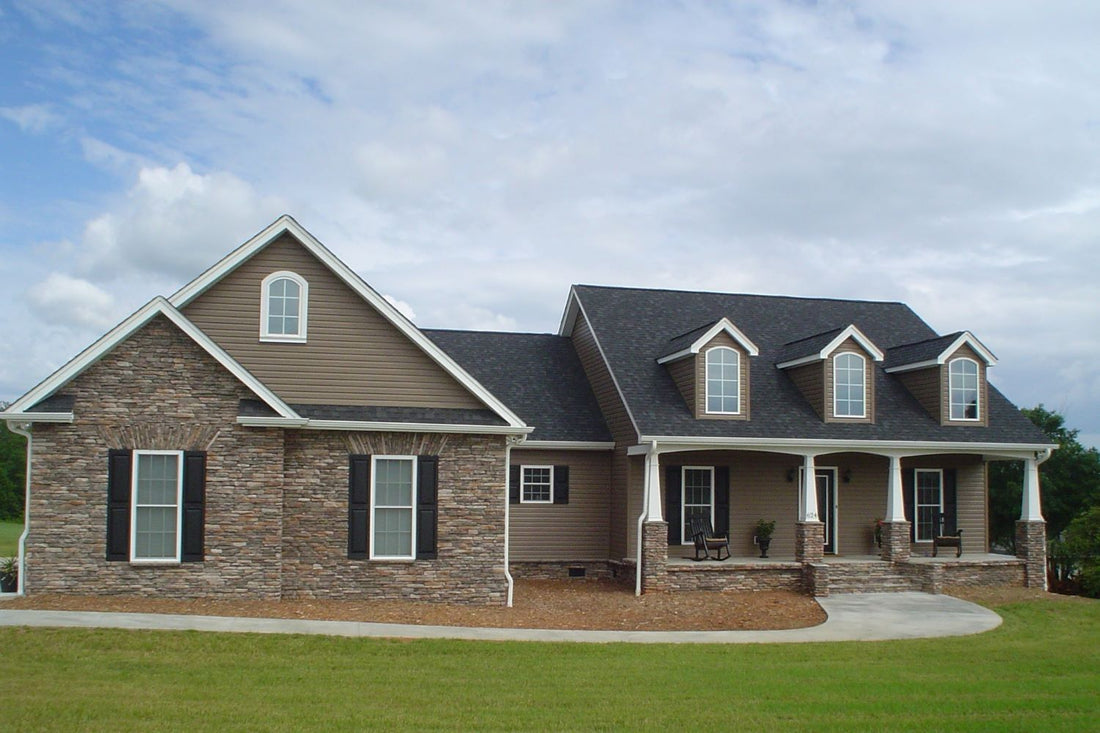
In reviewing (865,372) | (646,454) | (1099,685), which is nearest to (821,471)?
(865,372)

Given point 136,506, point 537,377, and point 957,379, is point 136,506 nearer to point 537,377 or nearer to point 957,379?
point 537,377

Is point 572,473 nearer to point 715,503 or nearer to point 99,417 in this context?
point 715,503

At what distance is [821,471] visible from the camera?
24156mm

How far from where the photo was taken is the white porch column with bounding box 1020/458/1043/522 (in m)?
23.6

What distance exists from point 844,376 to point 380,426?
36.5 feet

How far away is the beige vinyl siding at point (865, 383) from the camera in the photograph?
22844 millimetres

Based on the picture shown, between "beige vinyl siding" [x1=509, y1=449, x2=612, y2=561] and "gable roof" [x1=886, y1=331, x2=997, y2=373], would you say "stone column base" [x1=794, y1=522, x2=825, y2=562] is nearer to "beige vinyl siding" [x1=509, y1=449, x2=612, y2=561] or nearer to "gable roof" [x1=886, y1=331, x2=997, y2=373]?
"beige vinyl siding" [x1=509, y1=449, x2=612, y2=561]

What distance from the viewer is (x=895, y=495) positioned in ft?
74.0

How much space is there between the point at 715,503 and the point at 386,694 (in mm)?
13745

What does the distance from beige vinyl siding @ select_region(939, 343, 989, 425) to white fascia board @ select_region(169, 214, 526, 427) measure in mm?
11239

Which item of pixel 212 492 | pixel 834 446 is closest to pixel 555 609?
pixel 212 492

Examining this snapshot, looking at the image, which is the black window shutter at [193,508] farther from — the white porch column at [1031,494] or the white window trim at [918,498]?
the white porch column at [1031,494]

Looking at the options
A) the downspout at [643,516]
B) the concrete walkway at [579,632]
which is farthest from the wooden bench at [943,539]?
the downspout at [643,516]

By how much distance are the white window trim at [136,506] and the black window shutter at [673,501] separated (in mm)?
10834
